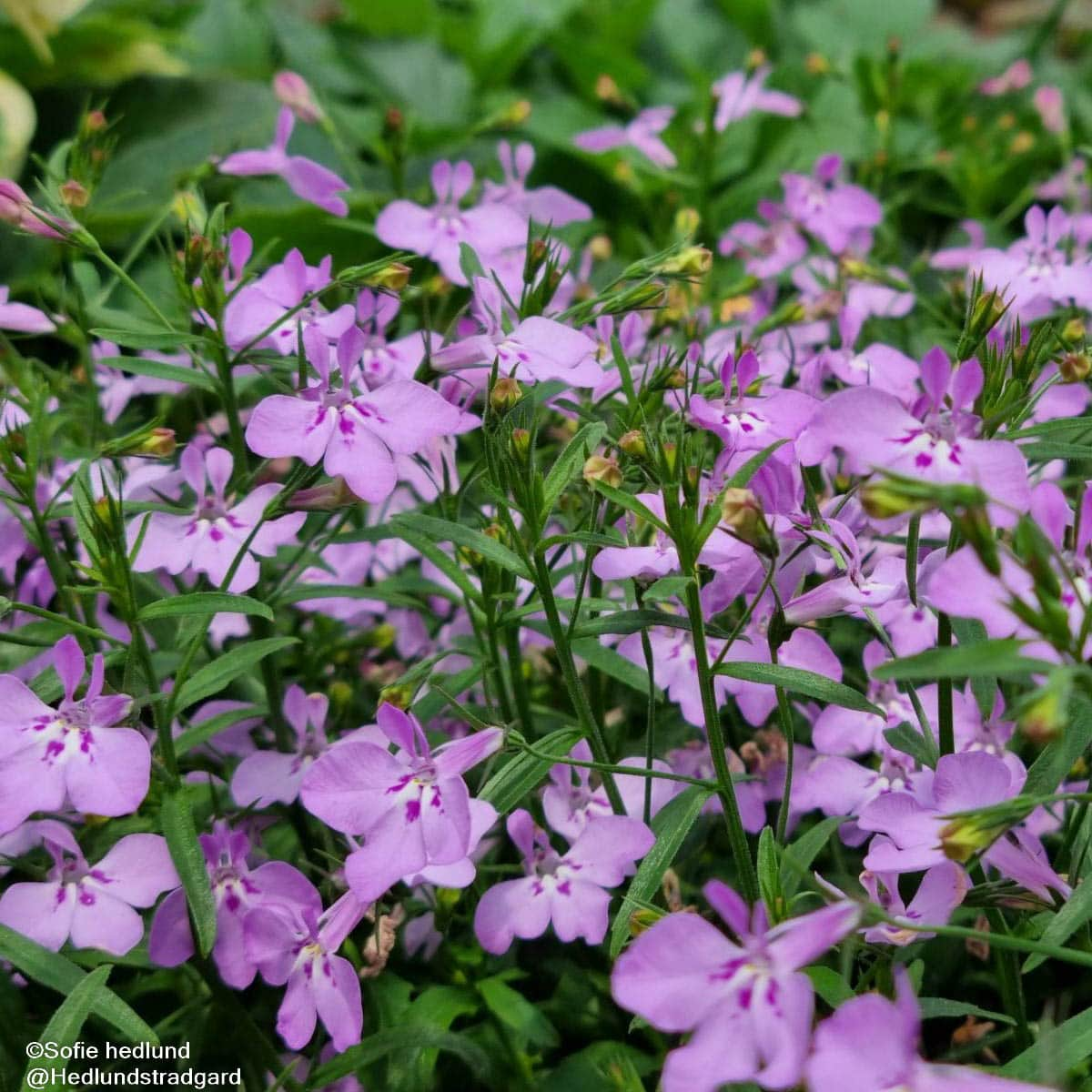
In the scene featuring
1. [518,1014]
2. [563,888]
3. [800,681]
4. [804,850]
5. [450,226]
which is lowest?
[518,1014]

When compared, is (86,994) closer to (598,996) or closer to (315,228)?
(598,996)

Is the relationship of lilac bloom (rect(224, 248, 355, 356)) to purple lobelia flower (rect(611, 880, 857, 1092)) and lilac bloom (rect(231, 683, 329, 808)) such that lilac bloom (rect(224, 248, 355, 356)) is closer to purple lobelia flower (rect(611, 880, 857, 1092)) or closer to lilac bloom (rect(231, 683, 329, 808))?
lilac bloom (rect(231, 683, 329, 808))

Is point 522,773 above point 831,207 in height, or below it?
below

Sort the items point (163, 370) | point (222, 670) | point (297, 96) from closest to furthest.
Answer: point (222, 670), point (163, 370), point (297, 96)

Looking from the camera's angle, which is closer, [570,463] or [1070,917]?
[1070,917]

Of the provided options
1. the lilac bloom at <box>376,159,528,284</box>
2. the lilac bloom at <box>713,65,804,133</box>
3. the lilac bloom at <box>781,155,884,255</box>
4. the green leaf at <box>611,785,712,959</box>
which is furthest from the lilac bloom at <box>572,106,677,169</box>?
the green leaf at <box>611,785,712,959</box>

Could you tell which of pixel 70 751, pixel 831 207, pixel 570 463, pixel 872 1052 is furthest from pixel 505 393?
pixel 831 207

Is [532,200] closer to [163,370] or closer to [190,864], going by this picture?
[163,370]
